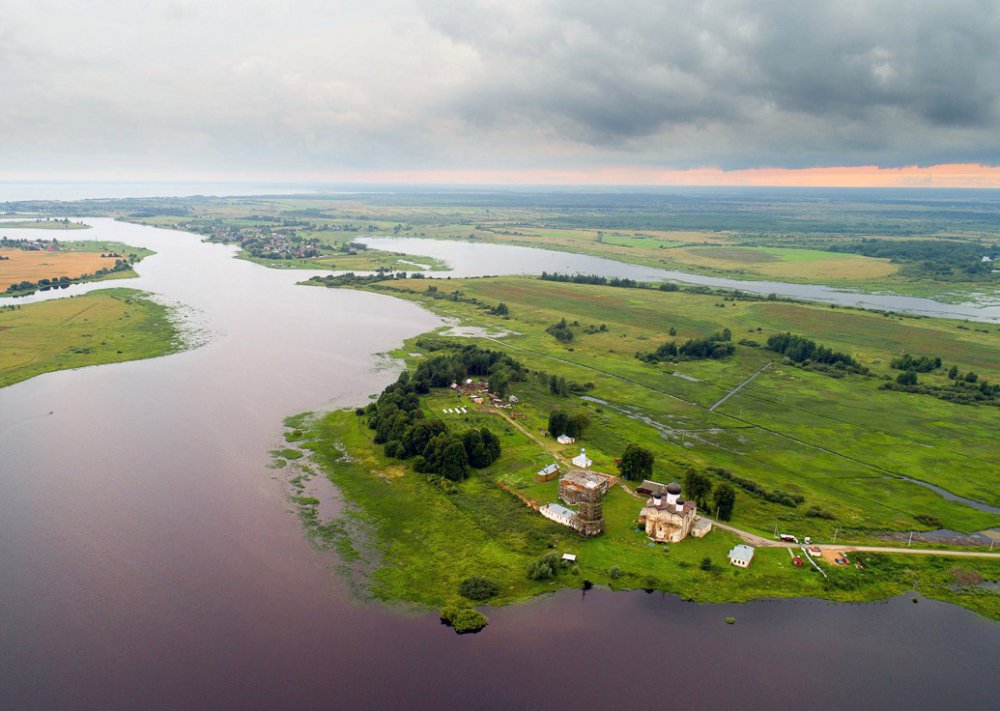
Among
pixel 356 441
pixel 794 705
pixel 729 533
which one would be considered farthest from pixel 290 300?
pixel 794 705

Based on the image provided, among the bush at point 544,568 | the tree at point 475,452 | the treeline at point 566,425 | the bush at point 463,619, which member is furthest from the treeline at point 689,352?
the bush at point 463,619

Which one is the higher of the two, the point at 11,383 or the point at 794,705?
the point at 11,383

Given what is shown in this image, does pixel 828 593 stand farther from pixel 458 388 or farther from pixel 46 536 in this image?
pixel 46 536

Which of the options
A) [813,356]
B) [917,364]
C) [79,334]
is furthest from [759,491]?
[79,334]

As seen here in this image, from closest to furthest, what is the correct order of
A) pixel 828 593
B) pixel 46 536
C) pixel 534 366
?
pixel 828 593, pixel 46 536, pixel 534 366

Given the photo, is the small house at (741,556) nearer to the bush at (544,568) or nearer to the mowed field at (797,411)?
the mowed field at (797,411)
